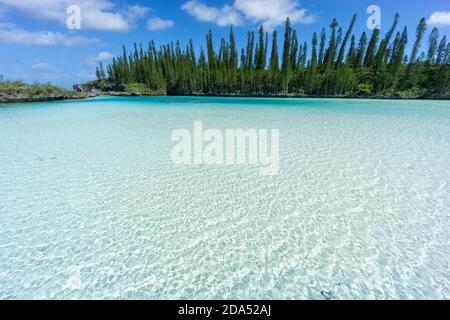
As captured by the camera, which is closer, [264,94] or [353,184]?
[353,184]

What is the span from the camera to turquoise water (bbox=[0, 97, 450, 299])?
2.41 meters

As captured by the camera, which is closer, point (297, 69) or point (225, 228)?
point (225, 228)

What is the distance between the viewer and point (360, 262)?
8.70 ft

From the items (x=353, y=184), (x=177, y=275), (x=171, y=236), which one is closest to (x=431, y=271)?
(x=353, y=184)

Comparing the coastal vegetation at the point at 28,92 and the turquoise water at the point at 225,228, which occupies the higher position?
the coastal vegetation at the point at 28,92

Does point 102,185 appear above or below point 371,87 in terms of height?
below

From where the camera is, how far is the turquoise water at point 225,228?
2.41 metres

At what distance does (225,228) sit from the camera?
10.9 ft

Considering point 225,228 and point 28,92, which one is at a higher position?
point 28,92

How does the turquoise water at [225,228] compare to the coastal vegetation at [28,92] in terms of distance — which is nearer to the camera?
the turquoise water at [225,228]

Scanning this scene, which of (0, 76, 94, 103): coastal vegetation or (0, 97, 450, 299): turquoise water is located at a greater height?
(0, 76, 94, 103): coastal vegetation
